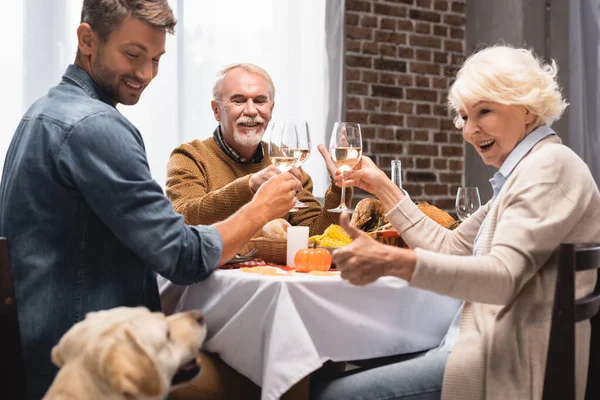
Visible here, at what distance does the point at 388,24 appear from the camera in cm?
427

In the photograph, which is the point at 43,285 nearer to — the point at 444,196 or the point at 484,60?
the point at 484,60

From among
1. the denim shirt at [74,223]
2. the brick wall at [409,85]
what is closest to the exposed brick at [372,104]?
A: the brick wall at [409,85]

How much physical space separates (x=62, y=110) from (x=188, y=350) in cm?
60

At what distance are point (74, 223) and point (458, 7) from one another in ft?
11.9

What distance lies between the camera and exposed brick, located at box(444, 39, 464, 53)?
14.7 feet

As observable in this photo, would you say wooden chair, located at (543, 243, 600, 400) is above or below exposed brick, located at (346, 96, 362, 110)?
below

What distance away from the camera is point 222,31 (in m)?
3.82

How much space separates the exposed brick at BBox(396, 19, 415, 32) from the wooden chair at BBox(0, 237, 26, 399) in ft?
11.2

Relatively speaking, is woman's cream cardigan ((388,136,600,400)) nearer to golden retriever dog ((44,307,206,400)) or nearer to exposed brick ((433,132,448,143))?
golden retriever dog ((44,307,206,400))

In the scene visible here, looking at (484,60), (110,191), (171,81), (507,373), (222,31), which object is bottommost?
(507,373)

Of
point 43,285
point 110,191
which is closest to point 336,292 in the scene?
point 110,191

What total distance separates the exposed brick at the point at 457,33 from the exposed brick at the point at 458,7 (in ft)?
0.39

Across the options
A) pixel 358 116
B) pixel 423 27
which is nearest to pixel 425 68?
pixel 423 27

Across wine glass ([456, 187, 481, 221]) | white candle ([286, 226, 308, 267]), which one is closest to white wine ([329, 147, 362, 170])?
white candle ([286, 226, 308, 267])
